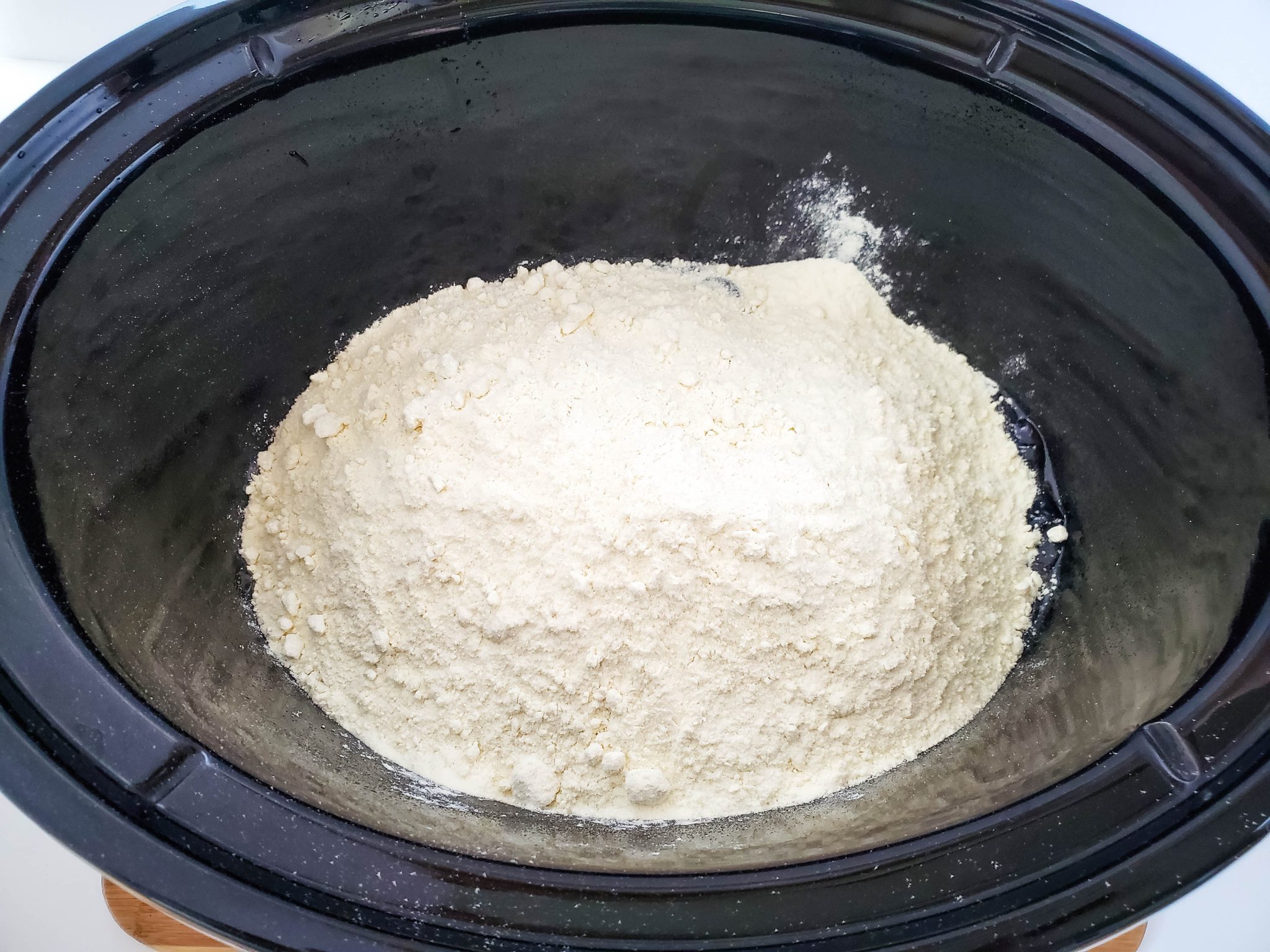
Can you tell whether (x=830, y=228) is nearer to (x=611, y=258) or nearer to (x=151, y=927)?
(x=611, y=258)

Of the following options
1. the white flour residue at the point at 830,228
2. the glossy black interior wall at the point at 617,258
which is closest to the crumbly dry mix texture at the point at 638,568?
the glossy black interior wall at the point at 617,258

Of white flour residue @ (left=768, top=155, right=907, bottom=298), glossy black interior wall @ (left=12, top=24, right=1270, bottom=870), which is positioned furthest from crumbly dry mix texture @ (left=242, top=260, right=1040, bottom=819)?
white flour residue @ (left=768, top=155, right=907, bottom=298)

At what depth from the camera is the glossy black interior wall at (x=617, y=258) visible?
0.73 meters

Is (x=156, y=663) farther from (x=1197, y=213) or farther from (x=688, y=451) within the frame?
(x=1197, y=213)

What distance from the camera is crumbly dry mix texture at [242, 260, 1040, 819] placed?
2.57ft

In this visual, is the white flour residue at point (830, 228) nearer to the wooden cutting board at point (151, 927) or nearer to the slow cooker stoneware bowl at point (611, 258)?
the slow cooker stoneware bowl at point (611, 258)

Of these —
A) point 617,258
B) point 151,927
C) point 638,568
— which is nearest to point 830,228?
→ point 617,258

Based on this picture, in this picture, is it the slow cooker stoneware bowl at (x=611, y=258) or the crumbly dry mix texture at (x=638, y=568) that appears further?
the crumbly dry mix texture at (x=638, y=568)

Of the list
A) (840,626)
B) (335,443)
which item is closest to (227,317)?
(335,443)

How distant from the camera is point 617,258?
3.56 feet

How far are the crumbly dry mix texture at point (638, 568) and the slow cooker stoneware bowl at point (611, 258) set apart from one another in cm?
4

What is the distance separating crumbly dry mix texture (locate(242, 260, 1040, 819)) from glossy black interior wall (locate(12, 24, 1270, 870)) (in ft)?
0.13

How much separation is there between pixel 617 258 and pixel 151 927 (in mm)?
811

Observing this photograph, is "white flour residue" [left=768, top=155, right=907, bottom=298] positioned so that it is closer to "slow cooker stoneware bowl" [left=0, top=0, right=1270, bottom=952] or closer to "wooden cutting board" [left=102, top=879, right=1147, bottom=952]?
"slow cooker stoneware bowl" [left=0, top=0, right=1270, bottom=952]
